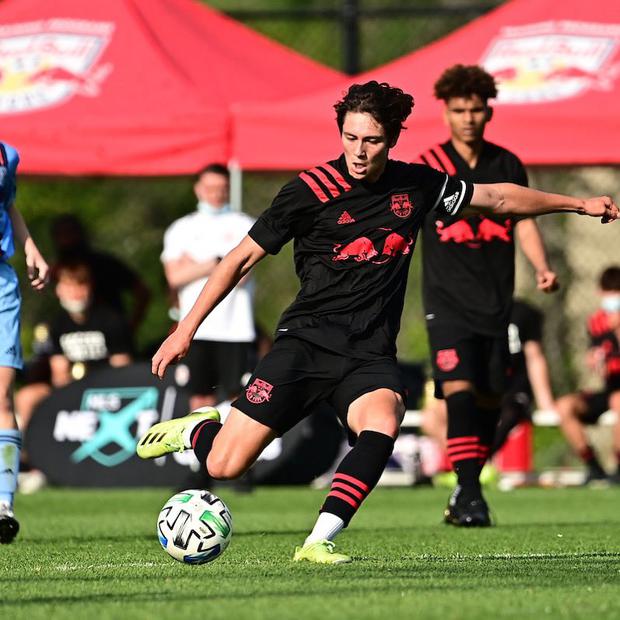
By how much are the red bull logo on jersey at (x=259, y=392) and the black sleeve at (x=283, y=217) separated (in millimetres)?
520

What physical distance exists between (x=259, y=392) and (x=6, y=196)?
1.77 m

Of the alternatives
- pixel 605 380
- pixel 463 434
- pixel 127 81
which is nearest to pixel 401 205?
pixel 463 434

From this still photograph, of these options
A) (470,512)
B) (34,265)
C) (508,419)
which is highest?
(34,265)

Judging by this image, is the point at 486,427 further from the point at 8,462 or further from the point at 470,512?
the point at 8,462

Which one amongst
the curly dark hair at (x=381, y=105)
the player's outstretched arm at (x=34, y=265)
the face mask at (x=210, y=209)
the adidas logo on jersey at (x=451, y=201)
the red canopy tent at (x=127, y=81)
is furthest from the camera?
the red canopy tent at (x=127, y=81)

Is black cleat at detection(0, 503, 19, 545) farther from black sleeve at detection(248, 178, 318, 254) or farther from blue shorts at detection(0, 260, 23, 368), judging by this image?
black sleeve at detection(248, 178, 318, 254)

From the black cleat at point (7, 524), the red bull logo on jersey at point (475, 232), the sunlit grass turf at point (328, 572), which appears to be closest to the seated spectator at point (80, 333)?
the sunlit grass turf at point (328, 572)

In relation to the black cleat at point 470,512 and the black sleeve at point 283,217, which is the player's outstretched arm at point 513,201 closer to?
the black sleeve at point 283,217

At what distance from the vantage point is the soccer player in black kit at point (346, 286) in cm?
586

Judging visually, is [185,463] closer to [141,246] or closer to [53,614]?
[53,614]

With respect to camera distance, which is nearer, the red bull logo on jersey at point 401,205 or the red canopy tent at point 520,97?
the red bull logo on jersey at point 401,205

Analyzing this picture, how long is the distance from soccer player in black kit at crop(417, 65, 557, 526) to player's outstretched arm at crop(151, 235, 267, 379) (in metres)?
2.41

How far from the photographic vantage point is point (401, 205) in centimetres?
608

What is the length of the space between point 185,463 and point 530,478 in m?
3.50
